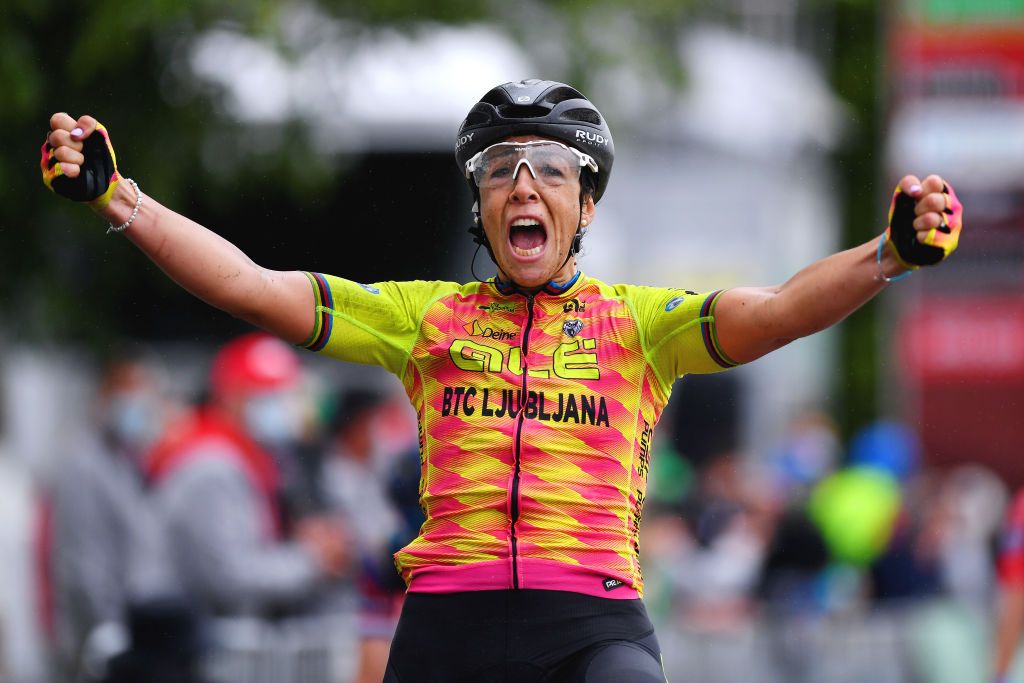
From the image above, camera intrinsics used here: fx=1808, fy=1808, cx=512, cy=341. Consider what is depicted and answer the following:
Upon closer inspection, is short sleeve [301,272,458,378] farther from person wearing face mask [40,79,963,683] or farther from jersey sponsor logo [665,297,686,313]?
jersey sponsor logo [665,297,686,313]

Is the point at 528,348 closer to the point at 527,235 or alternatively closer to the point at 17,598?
the point at 527,235

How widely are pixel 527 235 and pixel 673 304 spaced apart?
48cm

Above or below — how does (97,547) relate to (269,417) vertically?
below

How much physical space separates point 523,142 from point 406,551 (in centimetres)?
126

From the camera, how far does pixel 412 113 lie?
15383mm

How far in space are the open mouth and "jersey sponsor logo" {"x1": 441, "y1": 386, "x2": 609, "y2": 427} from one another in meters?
0.44

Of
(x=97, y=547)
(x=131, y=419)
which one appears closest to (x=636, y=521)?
(x=97, y=547)

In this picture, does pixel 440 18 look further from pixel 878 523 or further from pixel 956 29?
pixel 956 29

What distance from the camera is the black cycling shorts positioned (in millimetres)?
5012

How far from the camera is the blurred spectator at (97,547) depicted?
30.5 feet

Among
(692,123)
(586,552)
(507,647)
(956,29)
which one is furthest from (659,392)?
(692,123)

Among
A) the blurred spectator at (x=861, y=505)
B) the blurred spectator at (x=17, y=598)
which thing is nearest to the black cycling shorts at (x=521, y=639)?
the blurred spectator at (x=17, y=598)

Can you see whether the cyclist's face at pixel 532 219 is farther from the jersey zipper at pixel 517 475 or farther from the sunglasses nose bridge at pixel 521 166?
the jersey zipper at pixel 517 475

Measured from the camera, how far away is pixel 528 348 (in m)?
5.32
